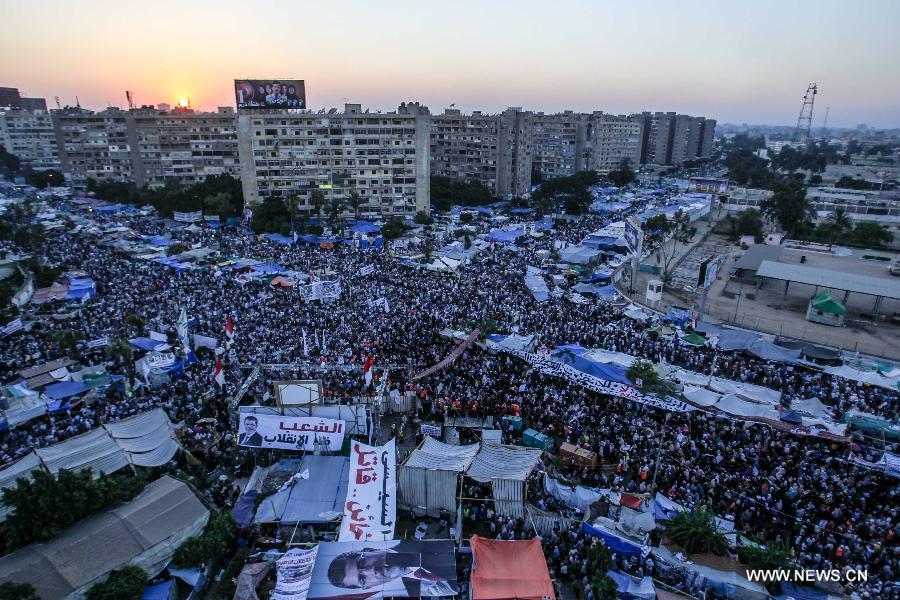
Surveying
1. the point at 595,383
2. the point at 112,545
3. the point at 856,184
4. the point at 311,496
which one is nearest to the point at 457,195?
the point at 595,383

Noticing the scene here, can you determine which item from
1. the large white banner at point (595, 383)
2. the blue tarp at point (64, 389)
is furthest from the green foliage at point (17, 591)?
the large white banner at point (595, 383)

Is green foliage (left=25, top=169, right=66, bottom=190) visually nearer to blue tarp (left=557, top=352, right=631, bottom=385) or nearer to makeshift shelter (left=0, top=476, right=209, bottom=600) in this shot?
makeshift shelter (left=0, top=476, right=209, bottom=600)

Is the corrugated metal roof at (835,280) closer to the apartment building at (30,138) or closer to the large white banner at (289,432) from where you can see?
the large white banner at (289,432)

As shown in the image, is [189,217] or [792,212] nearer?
[792,212]

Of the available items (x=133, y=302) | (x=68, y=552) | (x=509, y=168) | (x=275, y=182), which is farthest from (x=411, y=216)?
(x=68, y=552)

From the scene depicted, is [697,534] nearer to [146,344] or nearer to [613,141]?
[146,344]

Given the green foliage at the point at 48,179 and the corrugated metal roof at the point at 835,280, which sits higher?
the green foliage at the point at 48,179
